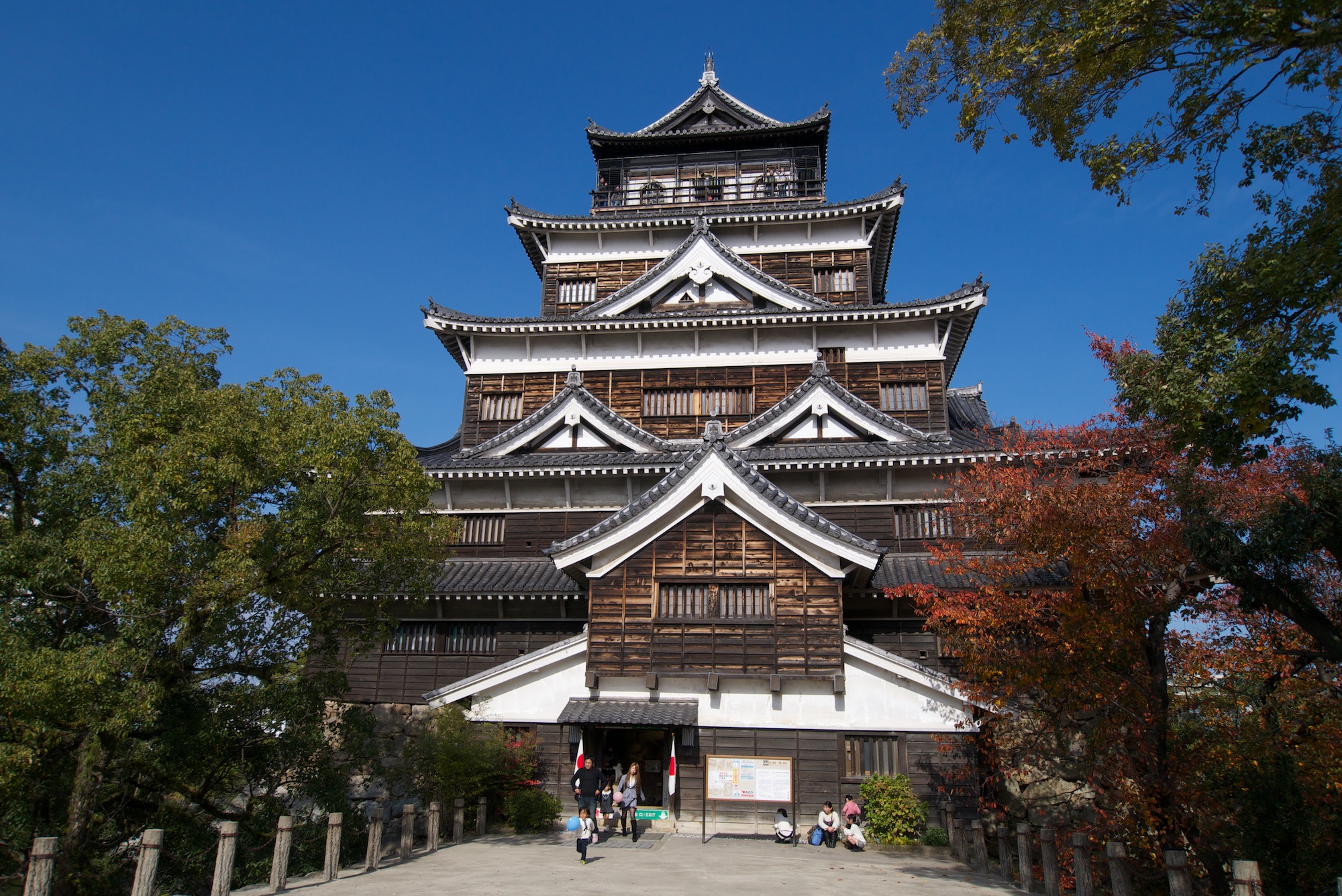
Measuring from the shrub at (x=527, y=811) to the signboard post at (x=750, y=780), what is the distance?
10.6 feet

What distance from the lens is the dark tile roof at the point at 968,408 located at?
25.6 m

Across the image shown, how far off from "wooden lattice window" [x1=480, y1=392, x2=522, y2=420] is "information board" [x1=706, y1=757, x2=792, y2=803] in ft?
45.4

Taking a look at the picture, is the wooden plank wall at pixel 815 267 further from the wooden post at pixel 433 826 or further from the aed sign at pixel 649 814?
the wooden post at pixel 433 826

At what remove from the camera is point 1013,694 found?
46.6 ft

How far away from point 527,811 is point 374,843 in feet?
13.4

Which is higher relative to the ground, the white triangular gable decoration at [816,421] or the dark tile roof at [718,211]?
the dark tile roof at [718,211]

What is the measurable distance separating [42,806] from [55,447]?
6.02 m

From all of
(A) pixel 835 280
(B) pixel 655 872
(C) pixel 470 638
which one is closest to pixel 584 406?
(C) pixel 470 638

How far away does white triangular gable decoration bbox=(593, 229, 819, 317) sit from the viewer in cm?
2564

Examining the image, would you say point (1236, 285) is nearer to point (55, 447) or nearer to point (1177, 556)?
point (1177, 556)

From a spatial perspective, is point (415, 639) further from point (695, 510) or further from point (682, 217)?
point (682, 217)

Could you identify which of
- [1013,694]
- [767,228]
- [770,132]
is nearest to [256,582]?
[1013,694]

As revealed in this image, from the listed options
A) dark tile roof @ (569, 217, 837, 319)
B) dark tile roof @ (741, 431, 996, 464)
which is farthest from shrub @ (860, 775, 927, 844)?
dark tile roof @ (569, 217, 837, 319)

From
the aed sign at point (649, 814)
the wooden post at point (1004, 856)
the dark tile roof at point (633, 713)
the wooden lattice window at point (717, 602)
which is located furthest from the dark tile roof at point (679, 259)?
the wooden post at point (1004, 856)
